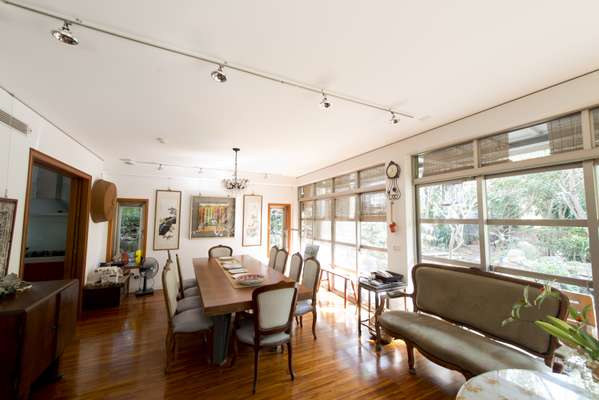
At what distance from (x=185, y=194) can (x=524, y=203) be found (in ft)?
19.0

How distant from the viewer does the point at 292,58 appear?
173 centimetres

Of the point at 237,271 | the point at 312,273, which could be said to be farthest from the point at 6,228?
the point at 312,273

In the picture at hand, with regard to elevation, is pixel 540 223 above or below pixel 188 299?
above

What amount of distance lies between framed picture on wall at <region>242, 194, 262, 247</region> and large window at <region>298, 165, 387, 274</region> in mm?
1246

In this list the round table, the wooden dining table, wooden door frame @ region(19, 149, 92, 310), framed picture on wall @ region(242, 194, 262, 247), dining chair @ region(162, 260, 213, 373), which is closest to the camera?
the round table

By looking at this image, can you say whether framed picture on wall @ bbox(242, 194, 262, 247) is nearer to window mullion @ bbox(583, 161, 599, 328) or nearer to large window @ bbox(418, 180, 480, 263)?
large window @ bbox(418, 180, 480, 263)

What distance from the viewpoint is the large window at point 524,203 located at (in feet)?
6.73

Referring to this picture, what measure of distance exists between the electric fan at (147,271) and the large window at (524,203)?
4925mm

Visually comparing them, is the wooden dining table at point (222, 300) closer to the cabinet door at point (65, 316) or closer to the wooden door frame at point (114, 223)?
the cabinet door at point (65, 316)

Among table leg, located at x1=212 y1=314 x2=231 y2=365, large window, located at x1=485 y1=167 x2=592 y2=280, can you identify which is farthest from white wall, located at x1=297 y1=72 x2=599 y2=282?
table leg, located at x1=212 y1=314 x2=231 y2=365

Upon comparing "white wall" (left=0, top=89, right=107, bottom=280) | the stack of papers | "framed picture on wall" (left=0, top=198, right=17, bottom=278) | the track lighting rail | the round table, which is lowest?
the round table

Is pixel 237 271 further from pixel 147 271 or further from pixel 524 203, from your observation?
pixel 524 203

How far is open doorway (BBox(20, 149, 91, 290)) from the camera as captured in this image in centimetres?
366

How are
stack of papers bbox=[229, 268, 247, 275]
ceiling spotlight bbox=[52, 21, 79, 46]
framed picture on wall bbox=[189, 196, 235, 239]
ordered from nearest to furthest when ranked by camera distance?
ceiling spotlight bbox=[52, 21, 79, 46] < stack of papers bbox=[229, 268, 247, 275] < framed picture on wall bbox=[189, 196, 235, 239]
